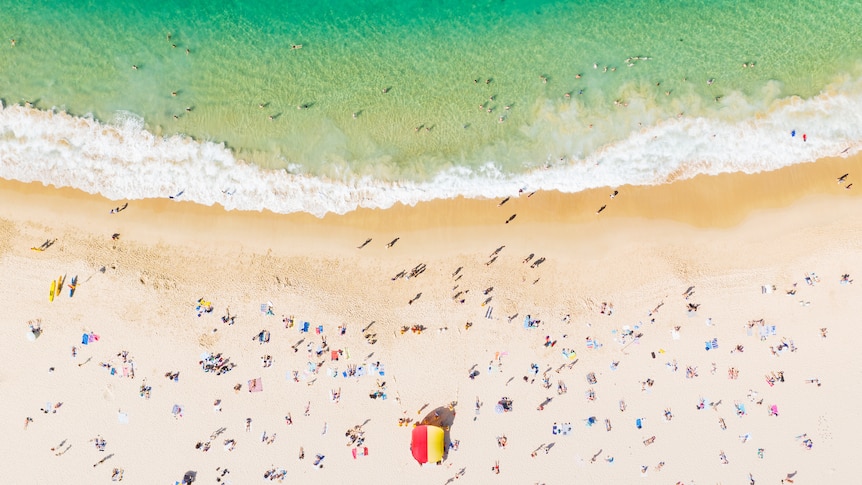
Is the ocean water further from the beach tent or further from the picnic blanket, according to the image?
the beach tent

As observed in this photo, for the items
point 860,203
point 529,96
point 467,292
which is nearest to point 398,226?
point 467,292

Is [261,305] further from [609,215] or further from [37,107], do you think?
[609,215]

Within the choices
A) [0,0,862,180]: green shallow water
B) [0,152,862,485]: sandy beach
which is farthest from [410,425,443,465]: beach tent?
[0,0,862,180]: green shallow water

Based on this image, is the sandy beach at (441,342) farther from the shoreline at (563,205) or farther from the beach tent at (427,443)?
the beach tent at (427,443)

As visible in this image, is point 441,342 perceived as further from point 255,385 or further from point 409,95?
point 409,95

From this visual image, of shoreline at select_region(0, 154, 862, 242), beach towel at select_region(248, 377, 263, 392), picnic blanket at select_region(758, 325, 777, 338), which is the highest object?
shoreline at select_region(0, 154, 862, 242)
